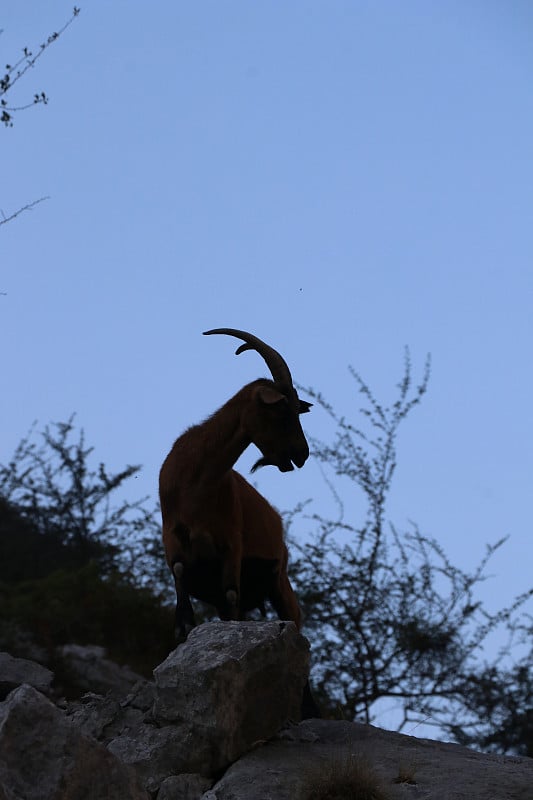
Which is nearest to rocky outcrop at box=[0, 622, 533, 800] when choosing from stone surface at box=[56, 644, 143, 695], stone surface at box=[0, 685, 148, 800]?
stone surface at box=[0, 685, 148, 800]

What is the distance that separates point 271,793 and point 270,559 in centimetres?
243

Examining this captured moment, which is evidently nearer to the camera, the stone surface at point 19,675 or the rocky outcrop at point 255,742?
the rocky outcrop at point 255,742

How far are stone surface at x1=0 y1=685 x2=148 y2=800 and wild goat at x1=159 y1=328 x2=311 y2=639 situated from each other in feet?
8.78

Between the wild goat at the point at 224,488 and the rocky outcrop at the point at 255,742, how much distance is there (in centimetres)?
85

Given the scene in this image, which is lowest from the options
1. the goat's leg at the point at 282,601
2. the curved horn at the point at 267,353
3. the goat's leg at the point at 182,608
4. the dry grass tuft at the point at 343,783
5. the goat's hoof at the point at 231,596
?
the dry grass tuft at the point at 343,783

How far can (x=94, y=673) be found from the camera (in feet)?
41.3

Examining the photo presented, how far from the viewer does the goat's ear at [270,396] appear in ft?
25.0

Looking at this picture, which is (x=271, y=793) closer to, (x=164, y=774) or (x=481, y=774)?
(x=164, y=774)

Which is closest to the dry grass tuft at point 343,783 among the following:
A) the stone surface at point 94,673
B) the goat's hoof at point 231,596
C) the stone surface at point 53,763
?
the stone surface at point 53,763

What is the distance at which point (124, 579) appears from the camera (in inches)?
639

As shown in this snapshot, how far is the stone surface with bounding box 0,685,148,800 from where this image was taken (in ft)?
15.4

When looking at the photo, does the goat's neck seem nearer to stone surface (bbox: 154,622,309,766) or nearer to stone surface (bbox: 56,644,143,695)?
stone surface (bbox: 154,622,309,766)

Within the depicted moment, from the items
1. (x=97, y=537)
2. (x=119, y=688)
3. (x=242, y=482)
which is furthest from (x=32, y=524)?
(x=242, y=482)

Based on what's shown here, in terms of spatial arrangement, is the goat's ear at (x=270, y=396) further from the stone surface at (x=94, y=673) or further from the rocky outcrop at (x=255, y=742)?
the stone surface at (x=94, y=673)
